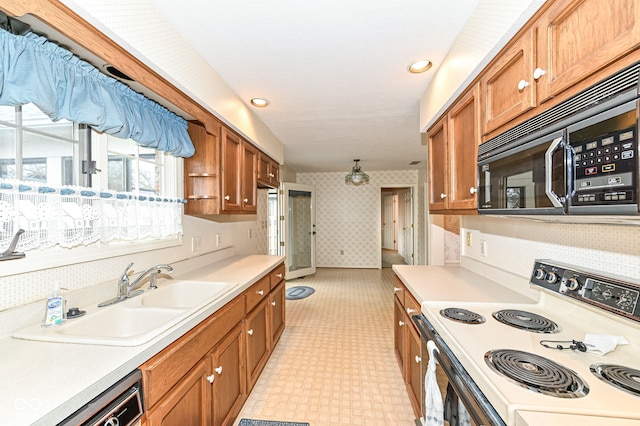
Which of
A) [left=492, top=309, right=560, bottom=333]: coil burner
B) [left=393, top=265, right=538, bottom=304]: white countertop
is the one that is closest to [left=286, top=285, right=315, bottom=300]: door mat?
[left=393, top=265, right=538, bottom=304]: white countertop

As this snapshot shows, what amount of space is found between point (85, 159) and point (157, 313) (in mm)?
888

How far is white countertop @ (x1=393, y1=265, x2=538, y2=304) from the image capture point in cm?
150

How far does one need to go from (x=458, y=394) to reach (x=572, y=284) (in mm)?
706

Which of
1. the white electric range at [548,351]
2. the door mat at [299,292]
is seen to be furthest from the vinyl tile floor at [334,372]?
the white electric range at [548,351]

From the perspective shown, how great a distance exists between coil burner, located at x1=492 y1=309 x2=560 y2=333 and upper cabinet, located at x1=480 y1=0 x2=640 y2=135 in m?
0.85

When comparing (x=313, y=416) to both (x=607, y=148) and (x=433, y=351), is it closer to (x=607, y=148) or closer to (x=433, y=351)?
(x=433, y=351)

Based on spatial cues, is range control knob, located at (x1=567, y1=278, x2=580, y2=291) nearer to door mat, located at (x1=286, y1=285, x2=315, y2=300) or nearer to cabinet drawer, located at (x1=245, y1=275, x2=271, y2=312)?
cabinet drawer, located at (x1=245, y1=275, x2=271, y2=312)

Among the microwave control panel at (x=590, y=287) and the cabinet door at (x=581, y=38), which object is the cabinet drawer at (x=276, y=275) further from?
the cabinet door at (x=581, y=38)

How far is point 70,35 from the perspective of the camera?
1004 millimetres

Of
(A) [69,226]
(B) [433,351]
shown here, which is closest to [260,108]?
(A) [69,226]

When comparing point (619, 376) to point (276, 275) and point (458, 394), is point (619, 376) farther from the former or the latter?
point (276, 275)

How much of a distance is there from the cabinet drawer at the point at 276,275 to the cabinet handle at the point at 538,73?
2199 mm

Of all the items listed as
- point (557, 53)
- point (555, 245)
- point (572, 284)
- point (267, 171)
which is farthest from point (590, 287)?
point (267, 171)

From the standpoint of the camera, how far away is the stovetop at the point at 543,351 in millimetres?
682
